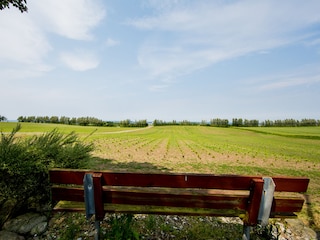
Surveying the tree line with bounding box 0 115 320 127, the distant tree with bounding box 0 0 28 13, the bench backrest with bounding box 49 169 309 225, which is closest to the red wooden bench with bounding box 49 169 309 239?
the bench backrest with bounding box 49 169 309 225

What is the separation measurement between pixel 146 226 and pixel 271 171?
31.7ft

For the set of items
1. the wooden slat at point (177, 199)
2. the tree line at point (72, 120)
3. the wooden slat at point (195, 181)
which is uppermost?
the tree line at point (72, 120)

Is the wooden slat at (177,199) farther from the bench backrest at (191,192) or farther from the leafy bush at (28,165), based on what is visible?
the leafy bush at (28,165)

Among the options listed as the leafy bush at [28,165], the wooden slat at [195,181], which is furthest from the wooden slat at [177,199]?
the leafy bush at [28,165]

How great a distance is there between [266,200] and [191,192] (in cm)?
112

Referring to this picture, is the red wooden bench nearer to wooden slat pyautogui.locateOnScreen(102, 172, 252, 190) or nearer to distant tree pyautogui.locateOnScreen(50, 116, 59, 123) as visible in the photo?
wooden slat pyautogui.locateOnScreen(102, 172, 252, 190)

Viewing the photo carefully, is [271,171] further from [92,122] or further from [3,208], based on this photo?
[92,122]

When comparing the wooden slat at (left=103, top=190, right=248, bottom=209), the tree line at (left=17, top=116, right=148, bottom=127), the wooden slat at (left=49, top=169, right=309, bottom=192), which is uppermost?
the tree line at (left=17, top=116, right=148, bottom=127)

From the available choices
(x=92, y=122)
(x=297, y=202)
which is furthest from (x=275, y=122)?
(x=297, y=202)

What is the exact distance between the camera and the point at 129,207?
3.11 m

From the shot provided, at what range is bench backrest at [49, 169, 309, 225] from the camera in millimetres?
2777

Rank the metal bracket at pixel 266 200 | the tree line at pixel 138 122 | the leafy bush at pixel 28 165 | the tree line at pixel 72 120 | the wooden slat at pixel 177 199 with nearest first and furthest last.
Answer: the metal bracket at pixel 266 200, the wooden slat at pixel 177 199, the leafy bush at pixel 28 165, the tree line at pixel 138 122, the tree line at pixel 72 120

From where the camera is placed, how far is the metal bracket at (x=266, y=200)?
2.70m

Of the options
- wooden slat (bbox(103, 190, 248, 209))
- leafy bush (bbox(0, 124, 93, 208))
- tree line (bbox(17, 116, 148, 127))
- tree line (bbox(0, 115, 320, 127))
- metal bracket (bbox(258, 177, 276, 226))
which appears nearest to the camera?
metal bracket (bbox(258, 177, 276, 226))
